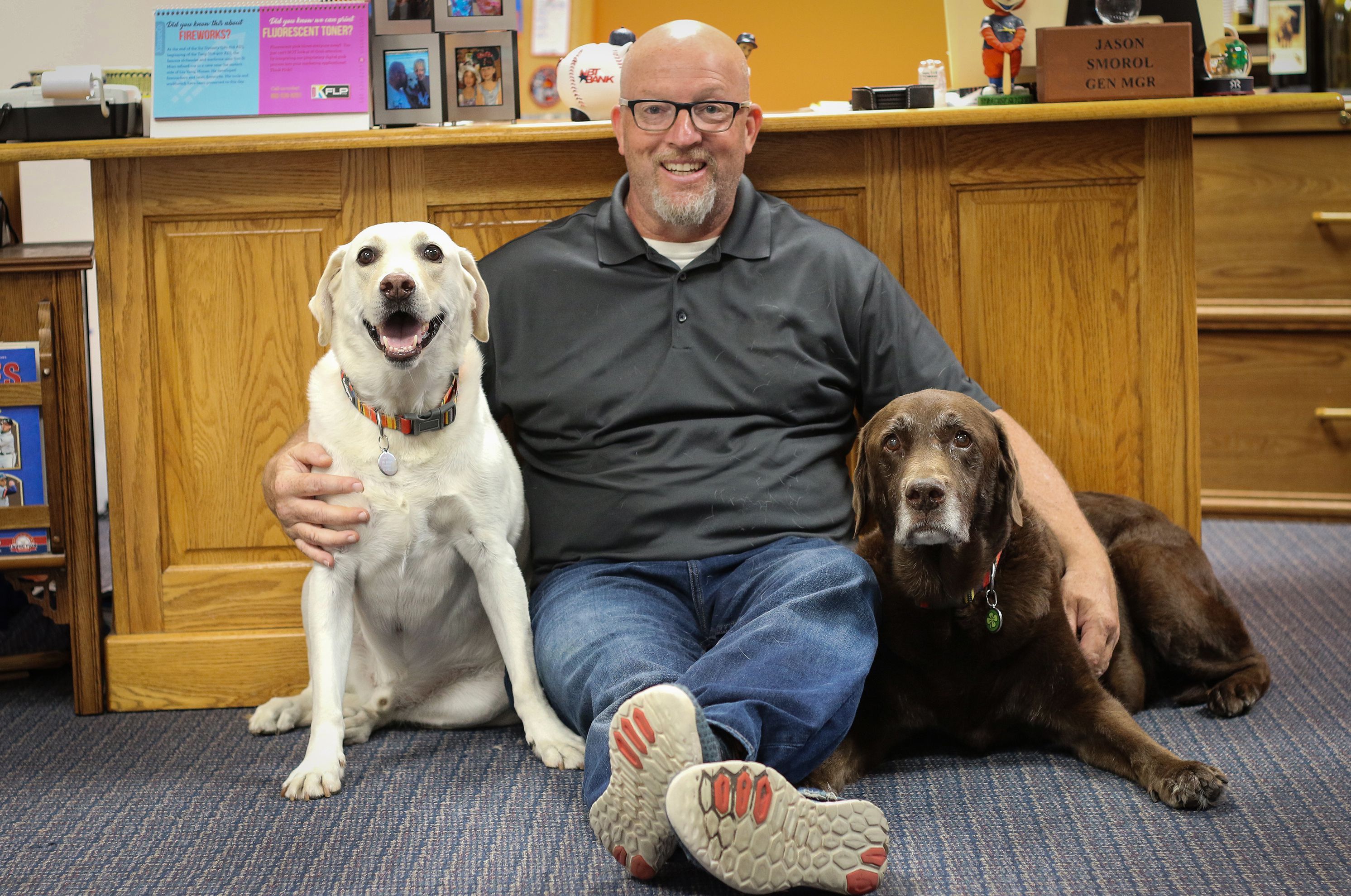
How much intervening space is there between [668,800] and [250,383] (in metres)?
1.41

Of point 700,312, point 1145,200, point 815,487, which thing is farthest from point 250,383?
point 1145,200

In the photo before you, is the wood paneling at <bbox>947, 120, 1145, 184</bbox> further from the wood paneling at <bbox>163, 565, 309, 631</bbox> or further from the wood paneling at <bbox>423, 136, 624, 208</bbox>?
the wood paneling at <bbox>163, 565, 309, 631</bbox>

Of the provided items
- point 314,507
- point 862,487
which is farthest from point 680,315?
point 314,507

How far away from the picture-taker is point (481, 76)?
2.44 m

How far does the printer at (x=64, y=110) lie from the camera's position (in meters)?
2.30

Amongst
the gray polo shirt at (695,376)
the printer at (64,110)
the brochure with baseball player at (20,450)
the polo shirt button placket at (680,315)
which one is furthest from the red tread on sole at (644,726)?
the printer at (64,110)

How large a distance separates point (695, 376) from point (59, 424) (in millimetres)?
1252

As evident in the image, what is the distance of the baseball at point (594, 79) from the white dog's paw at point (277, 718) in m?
1.33

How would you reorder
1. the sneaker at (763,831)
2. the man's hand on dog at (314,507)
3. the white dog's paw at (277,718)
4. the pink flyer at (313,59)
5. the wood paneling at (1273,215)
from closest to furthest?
the sneaker at (763,831)
the man's hand on dog at (314,507)
the white dog's paw at (277,718)
the pink flyer at (313,59)
the wood paneling at (1273,215)

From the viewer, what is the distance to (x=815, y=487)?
6.93 ft

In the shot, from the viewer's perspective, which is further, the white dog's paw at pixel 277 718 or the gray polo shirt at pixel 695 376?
the white dog's paw at pixel 277 718

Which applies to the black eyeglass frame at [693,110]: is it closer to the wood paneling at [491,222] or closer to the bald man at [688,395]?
the bald man at [688,395]

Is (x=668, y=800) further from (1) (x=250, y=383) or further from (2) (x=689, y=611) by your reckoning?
(1) (x=250, y=383)

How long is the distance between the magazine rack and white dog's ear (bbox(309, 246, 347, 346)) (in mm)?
625
